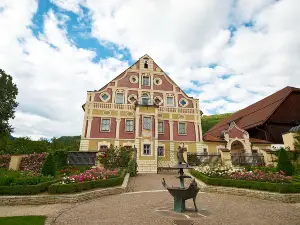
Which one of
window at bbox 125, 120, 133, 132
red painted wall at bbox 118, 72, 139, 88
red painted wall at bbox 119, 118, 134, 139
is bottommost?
red painted wall at bbox 119, 118, 134, 139

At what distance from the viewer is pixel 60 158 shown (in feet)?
59.8

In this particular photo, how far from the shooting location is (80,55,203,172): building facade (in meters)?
22.5

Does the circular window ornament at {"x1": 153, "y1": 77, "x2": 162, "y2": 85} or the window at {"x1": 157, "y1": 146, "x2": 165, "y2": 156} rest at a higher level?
the circular window ornament at {"x1": 153, "y1": 77, "x2": 162, "y2": 85}

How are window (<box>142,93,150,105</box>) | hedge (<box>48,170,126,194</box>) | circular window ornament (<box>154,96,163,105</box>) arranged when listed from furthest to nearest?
1. circular window ornament (<box>154,96,163,105</box>)
2. window (<box>142,93,150,105</box>)
3. hedge (<box>48,170,126,194</box>)

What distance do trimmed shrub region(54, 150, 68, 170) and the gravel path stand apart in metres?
9.24

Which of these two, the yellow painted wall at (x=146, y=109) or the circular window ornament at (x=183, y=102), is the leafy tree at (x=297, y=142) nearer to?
the circular window ornament at (x=183, y=102)

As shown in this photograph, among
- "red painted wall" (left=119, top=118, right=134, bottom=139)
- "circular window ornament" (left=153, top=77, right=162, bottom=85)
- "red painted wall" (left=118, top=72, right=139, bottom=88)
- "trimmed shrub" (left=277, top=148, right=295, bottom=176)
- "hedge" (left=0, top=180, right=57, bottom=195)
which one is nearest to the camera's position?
"hedge" (left=0, top=180, right=57, bottom=195)

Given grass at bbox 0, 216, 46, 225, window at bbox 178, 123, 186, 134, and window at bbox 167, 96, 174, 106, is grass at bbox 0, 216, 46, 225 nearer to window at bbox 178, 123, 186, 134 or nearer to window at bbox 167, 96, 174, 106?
window at bbox 178, 123, 186, 134

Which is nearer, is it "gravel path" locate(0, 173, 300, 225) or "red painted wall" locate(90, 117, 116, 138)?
"gravel path" locate(0, 173, 300, 225)

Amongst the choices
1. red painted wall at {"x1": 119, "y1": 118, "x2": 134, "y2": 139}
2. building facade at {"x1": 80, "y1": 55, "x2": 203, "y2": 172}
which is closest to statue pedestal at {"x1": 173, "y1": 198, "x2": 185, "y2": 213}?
building facade at {"x1": 80, "y1": 55, "x2": 203, "y2": 172}

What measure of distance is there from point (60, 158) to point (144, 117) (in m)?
9.82

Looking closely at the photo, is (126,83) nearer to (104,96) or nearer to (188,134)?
(104,96)

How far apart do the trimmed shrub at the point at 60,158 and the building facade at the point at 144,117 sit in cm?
337

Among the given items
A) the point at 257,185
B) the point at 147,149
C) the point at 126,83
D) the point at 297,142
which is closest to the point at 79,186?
the point at 257,185
